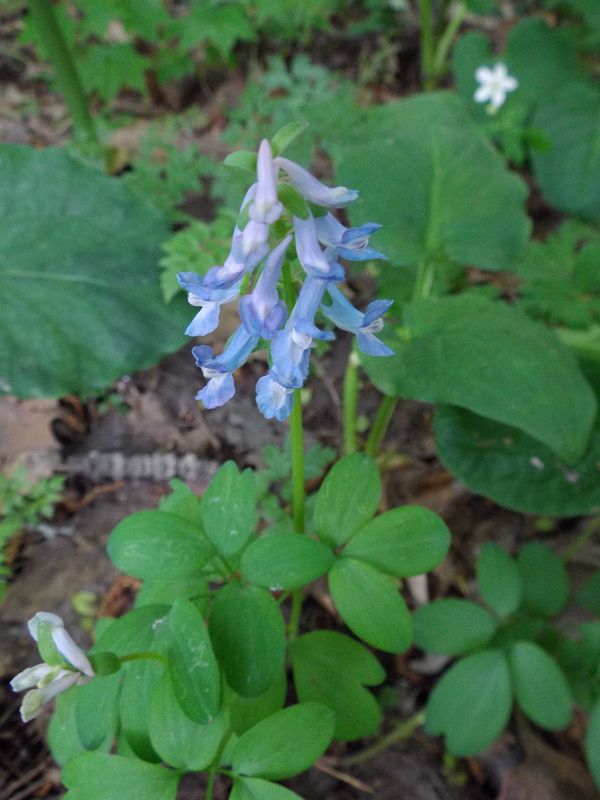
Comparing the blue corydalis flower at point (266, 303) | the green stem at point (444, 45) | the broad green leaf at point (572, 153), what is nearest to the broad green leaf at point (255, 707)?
the blue corydalis flower at point (266, 303)

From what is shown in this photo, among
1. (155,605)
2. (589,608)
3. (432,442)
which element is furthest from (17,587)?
(589,608)

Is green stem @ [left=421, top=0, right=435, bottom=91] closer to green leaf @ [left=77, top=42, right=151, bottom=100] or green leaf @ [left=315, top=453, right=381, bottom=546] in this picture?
green leaf @ [left=77, top=42, right=151, bottom=100]

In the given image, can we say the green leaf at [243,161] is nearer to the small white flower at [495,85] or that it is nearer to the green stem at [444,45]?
the small white flower at [495,85]

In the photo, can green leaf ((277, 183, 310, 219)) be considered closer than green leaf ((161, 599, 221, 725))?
Yes

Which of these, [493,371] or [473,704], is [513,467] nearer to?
[493,371]

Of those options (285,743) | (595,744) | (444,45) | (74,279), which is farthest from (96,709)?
(444,45)

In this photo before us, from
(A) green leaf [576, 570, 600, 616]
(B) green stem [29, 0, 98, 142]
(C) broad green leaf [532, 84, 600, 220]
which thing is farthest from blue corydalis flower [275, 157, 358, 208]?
(C) broad green leaf [532, 84, 600, 220]
